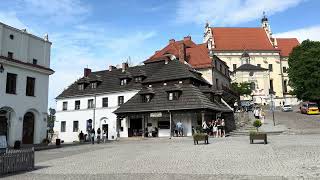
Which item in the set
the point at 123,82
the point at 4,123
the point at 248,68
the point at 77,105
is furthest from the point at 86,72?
the point at 248,68

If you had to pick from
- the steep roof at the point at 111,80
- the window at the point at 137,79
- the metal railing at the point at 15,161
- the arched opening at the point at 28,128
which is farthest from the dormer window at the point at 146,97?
the metal railing at the point at 15,161

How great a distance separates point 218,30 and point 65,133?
62348 millimetres

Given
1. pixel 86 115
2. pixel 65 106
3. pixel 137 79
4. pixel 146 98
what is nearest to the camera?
pixel 146 98

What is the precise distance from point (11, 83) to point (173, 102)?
16.6 meters

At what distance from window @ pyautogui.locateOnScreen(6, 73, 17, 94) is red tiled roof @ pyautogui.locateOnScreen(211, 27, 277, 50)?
71358 millimetres

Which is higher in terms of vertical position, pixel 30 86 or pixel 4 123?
pixel 30 86

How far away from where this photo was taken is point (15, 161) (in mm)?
15070

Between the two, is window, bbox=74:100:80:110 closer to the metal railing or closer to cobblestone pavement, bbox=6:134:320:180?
cobblestone pavement, bbox=6:134:320:180

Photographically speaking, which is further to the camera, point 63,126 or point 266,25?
point 266,25

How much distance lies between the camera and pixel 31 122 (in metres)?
35.5

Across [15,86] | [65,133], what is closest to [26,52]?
[15,86]

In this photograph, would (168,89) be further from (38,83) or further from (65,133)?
(65,133)

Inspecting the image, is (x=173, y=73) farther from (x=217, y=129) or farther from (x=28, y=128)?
(x=28, y=128)

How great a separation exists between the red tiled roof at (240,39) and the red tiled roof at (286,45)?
8.13 meters
